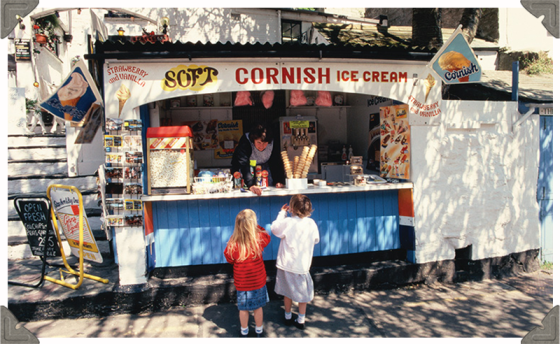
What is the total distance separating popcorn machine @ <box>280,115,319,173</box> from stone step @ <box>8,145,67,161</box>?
4.88m

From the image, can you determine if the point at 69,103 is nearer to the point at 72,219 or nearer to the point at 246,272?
the point at 72,219

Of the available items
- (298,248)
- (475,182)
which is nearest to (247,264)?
→ (298,248)

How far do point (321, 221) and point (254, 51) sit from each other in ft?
8.54

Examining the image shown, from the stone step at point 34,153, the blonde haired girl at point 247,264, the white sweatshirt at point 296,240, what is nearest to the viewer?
the blonde haired girl at point 247,264

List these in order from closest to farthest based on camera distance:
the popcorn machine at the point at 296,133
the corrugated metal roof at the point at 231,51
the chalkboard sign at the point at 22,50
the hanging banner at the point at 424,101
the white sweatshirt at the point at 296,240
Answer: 1. the white sweatshirt at the point at 296,240
2. the corrugated metal roof at the point at 231,51
3. the hanging banner at the point at 424,101
4. the popcorn machine at the point at 296,133
5. the chalkboard sign at the point at 22,50

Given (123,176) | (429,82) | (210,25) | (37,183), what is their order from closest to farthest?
(123,176)
(429,82)
(37,183)
(210,25)

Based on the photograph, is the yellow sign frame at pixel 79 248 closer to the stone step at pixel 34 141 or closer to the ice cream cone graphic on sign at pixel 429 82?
the stone step at pixel 34 141

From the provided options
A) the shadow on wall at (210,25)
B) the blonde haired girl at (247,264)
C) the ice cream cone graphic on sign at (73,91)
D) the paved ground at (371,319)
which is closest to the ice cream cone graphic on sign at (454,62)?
the paved ground at (371,319)

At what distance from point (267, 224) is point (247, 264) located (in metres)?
1.37

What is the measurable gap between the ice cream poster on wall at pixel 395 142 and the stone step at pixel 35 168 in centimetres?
633

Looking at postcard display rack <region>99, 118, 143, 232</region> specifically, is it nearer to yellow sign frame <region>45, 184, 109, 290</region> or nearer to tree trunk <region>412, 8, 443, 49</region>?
yellow sign frame <region>45, 184, 109, 290</region>

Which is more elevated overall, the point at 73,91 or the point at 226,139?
the point at 73,91

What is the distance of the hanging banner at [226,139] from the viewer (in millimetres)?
7871

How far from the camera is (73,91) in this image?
4562 mm
